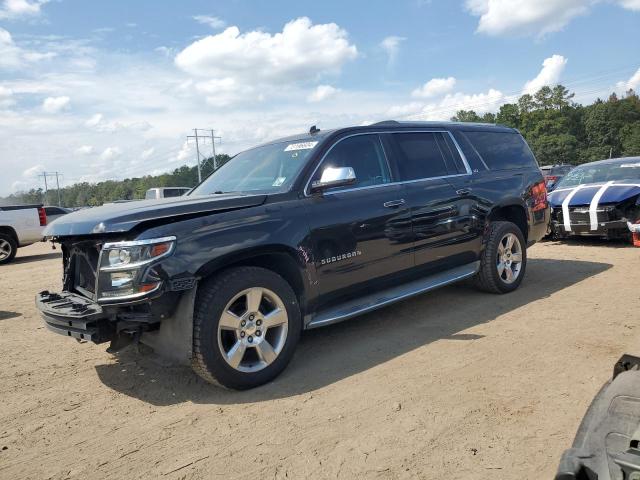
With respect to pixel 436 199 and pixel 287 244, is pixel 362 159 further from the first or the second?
pixel 287 244

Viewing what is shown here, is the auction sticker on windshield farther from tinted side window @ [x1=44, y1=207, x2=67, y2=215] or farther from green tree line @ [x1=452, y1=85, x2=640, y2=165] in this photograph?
green tree line @ [x1=452, y1=85, x2=640, y2=165]

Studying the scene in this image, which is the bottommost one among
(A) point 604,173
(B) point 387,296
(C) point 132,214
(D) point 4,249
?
(B) point 387,296

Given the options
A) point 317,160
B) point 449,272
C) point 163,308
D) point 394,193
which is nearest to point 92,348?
point 163,308

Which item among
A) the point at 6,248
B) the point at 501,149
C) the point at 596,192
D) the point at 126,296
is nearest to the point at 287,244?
the point at 126,296

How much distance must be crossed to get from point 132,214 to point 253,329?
3.74 ft

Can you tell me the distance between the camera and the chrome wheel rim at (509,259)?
219 inches

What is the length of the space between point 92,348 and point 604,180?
8.71 metres

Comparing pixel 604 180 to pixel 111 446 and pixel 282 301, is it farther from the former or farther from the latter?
pixel 111 446

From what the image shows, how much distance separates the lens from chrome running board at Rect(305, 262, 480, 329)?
12.8 feet

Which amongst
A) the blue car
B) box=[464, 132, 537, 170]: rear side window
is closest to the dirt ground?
box=[464, 132, 537, 170]: rear side window

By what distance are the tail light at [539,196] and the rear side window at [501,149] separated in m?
0.29

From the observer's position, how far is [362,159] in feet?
14.4

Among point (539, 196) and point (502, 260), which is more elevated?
point (539, 196)

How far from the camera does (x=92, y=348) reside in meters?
4.64
